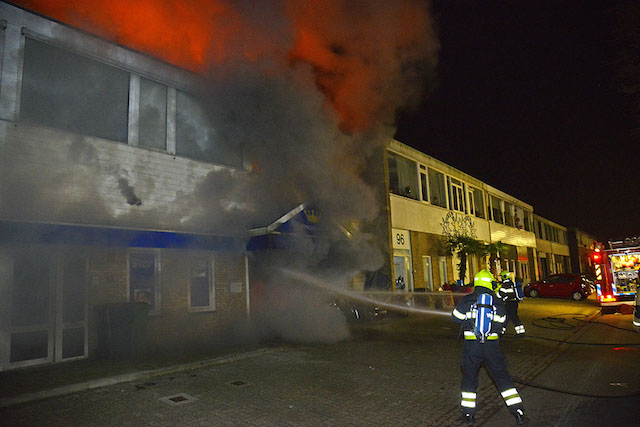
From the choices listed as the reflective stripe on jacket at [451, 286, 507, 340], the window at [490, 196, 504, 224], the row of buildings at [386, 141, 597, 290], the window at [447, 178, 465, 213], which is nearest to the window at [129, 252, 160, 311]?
the reflective stripe on jacket at [451, 286, 507, 340]

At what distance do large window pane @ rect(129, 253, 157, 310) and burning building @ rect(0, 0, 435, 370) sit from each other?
27 mm

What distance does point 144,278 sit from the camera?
341 inches

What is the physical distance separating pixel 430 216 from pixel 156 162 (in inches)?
520

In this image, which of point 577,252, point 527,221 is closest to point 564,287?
point 527,221

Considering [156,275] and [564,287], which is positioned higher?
[156,275]

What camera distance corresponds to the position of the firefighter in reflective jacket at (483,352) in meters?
4.54

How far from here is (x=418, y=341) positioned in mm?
9641

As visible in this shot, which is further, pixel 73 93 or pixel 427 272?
pixel 427 272

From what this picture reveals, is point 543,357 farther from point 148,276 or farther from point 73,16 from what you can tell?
point 73,16

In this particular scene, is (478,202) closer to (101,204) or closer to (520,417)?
(101,204)

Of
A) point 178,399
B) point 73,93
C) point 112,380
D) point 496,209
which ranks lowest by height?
point 178,399

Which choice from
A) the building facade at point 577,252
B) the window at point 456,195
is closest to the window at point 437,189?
the window at point 456,195

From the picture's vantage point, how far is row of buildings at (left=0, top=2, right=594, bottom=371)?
7.10 meters

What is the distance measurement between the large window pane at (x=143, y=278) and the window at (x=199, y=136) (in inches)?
95.5
